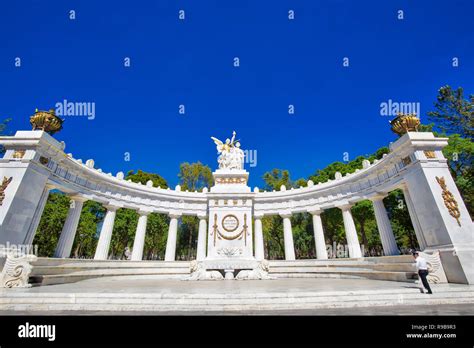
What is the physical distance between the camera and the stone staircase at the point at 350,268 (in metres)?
16.0

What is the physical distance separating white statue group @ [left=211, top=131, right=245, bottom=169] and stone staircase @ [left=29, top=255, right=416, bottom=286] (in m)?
11.8

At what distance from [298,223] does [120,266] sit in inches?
1460

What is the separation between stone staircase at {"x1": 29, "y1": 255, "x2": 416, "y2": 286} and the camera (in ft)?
49.9

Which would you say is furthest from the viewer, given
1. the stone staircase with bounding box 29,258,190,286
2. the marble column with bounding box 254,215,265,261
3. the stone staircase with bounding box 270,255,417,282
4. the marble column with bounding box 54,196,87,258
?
the marble column with bounding box 254,215,265,261

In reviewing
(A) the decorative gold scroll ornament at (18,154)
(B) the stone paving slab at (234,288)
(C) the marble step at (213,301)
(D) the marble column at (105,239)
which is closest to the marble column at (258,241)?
(B) the stone paving slab at (234,288)

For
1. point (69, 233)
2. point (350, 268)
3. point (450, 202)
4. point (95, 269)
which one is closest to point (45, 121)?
point (69, 233)

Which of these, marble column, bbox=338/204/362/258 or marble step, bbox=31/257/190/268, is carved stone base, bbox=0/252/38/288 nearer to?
marble step, bbox=31/257/190/268

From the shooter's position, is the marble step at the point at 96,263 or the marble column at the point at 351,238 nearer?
the marble step at the point at 96,263

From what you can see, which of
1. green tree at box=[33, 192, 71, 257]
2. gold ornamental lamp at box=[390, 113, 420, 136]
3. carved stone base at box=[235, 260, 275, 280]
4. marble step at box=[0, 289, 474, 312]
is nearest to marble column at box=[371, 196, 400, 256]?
gold ornamental lamp at box=[390, 113, 420, 136]

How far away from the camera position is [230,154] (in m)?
28.1

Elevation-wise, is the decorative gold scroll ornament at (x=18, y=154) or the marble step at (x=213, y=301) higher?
the decorative gold scroll ornament at (x=18, y=154)

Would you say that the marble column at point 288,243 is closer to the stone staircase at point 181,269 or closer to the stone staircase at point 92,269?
the stone staircase at point 181,269
